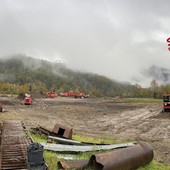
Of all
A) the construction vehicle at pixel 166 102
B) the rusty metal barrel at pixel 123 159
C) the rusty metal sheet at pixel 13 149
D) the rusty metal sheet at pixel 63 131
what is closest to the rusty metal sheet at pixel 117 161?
the rusty metal barrel at pixel 123 159

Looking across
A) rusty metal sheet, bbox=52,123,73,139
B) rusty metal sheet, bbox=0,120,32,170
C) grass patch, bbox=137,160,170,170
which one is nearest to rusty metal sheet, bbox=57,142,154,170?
grass patch, bbox=137,160,170,170

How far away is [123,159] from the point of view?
1001 cm

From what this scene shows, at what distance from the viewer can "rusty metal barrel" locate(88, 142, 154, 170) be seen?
9.38 m

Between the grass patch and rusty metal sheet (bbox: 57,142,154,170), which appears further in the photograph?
the grass patch

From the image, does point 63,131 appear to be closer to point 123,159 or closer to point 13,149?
point 13,149

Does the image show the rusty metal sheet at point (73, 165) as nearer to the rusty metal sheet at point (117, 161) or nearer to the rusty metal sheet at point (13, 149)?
the rusty metal sheet at point (117, 161)

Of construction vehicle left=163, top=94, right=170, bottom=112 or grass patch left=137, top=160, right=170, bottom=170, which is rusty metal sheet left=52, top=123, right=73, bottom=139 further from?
construction vehicle left=163, top=94, right=170, bottom=112

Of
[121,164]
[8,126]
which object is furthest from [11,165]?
[8,126]

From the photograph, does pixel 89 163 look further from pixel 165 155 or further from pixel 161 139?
pixel 161 139

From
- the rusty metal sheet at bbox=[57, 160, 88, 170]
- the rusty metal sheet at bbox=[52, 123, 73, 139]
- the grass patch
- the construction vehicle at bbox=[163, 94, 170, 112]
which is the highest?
the construction vehicle at bbox=[163, 94, 170, 112]

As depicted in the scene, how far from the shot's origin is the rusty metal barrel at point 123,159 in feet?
30.8

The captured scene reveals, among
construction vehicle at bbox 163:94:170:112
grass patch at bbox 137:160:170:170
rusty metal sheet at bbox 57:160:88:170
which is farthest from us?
construction vehicle at bbox 163:94:170:112

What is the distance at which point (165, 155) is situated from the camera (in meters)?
14.0

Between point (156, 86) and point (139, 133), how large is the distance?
141932 millimetres
